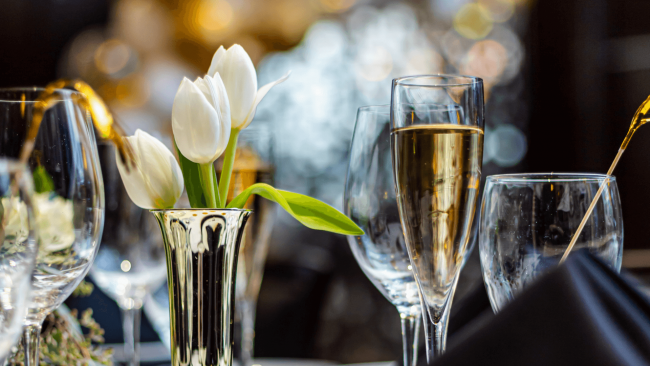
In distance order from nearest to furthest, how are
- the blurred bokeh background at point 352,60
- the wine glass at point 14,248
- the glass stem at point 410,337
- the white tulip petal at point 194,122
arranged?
1. the wine glass at point 14,248
2. the white tulip petal at point 194,122
3. the glass stem at point 410,337
4. the blurred bokeh background at point 352,60

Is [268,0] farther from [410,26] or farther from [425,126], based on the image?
[425,126]

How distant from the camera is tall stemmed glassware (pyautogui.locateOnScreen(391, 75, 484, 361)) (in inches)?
18.3

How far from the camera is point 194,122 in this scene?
420mm

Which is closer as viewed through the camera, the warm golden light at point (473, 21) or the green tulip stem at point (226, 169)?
the green tulip stem at point (226, 169)

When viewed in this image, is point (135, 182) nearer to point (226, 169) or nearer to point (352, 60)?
point (226, 169)

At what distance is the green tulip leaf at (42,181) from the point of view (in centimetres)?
45

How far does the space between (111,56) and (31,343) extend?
13.2ft

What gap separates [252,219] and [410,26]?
12.8 ft

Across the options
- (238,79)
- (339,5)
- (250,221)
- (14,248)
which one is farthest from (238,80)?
(339,5)

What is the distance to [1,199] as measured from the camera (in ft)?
0.90

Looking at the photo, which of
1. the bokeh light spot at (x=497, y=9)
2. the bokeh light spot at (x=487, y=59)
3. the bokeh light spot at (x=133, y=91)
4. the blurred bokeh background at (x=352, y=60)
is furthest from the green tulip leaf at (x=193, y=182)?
the bokeh light spot at (x=497, y=9)

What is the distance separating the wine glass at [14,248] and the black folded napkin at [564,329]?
202 mm

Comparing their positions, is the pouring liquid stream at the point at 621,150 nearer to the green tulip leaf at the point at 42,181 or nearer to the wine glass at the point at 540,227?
the wine glass at the point at 540,227

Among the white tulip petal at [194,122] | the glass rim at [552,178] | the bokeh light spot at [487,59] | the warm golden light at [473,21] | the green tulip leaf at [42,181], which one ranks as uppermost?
the warm golden light at [473,21]
